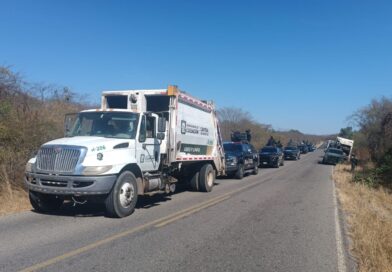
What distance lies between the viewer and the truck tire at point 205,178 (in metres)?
14.7

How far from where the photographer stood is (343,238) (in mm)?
7812

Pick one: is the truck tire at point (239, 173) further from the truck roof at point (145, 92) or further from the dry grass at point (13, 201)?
the dry grass at point (13, 201)

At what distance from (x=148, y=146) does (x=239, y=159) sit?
38.2 ft

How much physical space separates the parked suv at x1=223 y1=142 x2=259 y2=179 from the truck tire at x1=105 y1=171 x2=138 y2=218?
11.7 meters

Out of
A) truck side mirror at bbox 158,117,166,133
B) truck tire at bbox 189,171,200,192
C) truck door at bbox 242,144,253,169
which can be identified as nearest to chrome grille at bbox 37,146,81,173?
truck side mirror at bbox 158,117,166,133

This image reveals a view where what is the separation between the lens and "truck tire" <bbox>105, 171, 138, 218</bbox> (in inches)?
352

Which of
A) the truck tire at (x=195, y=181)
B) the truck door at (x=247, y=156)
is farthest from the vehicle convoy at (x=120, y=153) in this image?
the truck door at (x=247, y=156)

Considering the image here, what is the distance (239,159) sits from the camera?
21.7m

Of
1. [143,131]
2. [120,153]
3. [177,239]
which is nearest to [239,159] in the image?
[143,131]

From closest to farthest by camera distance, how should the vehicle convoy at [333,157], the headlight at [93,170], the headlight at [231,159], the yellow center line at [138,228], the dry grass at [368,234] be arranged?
the yellow center line at [138,228]
the dry grass at [368,234]
the headlight at [93,170]
the headlight at [231,159]
the vehicle convoy at [333,157]

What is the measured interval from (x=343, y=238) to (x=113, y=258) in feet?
14.8

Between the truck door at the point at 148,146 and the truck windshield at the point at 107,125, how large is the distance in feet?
0.90

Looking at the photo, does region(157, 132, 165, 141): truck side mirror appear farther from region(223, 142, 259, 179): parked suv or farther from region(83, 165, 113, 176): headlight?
region(223, 142, 259, 179): parked suv

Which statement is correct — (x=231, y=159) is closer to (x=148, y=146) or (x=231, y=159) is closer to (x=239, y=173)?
(x=239, y=173)
